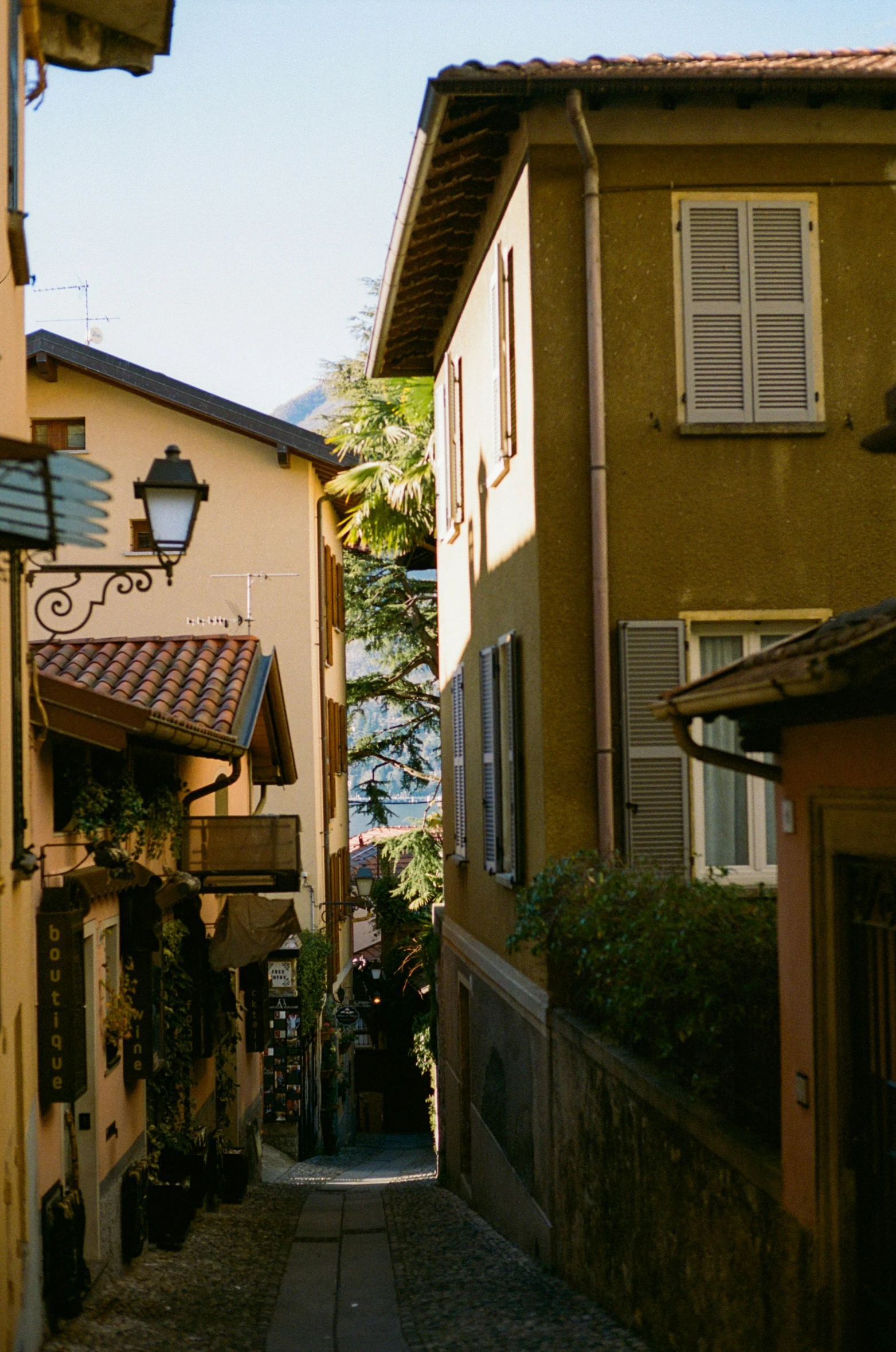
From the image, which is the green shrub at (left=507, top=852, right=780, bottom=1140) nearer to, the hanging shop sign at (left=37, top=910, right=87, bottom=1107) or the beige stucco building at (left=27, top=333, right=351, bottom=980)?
the hanging shop sign at (left=37, top=910, right=87, bottom=1107)

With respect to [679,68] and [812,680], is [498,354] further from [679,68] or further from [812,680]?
[812,680]

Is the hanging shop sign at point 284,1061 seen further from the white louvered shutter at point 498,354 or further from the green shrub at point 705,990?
the green shrub at point 705,990

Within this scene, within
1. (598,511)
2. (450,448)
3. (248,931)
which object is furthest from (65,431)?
(598,511)

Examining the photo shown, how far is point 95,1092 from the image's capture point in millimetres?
9672

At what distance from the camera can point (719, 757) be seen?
600 centimetres

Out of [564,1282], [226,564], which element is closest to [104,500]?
[564,1282]

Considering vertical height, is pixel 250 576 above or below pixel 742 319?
below

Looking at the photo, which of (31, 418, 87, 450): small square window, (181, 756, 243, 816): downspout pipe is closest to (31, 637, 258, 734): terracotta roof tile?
(181, 756, 243, 816): downspout pipe

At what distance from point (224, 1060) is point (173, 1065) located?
3296mm

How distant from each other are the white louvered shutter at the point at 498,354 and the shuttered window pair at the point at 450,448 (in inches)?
98.9

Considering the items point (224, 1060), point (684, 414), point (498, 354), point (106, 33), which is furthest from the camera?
point (224, 1060)

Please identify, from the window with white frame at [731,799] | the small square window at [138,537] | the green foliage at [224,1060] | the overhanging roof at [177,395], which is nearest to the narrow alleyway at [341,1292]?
the green foliage at [224,1060]

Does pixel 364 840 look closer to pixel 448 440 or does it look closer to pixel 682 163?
pixel 448 440

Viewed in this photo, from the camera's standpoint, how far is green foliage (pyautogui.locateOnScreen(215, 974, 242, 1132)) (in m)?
15.5
